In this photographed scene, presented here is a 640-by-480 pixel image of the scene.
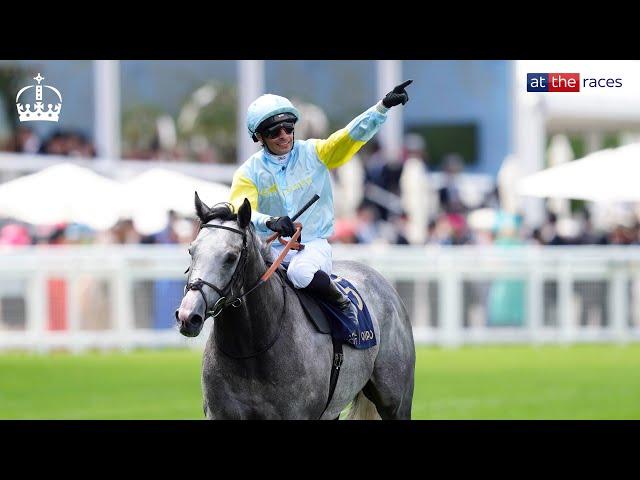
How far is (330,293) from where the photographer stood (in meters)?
6.87

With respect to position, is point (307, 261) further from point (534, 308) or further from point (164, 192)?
point (534, 308)

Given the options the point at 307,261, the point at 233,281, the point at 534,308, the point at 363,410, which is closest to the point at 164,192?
the point at 534,308

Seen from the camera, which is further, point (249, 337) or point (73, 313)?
point (73, 313)

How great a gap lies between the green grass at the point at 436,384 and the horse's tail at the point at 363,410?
8.69 feet

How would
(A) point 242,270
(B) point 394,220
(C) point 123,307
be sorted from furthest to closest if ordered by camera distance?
(B) point 394,220 → (C) point 123,307 → (A) point 242,270

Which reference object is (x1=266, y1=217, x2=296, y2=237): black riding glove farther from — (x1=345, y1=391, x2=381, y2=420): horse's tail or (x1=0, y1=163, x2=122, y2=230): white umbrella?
(x1=0, y1=163, x2=122, y2=230): white umbrella

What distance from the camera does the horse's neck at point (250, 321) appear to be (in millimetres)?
6371

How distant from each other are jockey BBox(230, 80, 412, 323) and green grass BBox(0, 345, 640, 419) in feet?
11.9

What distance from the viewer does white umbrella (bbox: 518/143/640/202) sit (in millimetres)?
13648

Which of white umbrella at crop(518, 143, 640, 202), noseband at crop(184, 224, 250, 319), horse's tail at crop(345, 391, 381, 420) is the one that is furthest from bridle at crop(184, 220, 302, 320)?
white umbrella at crop(518, 143, 640, 202)

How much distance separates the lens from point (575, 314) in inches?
695

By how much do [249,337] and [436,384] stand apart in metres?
6.99

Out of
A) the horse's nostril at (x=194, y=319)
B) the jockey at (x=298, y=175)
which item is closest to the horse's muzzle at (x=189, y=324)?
the horse's nostril at (x=194, y=319)

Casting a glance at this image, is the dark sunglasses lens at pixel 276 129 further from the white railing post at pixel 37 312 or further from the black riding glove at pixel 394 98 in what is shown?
the white railing post at pixel 37 312
